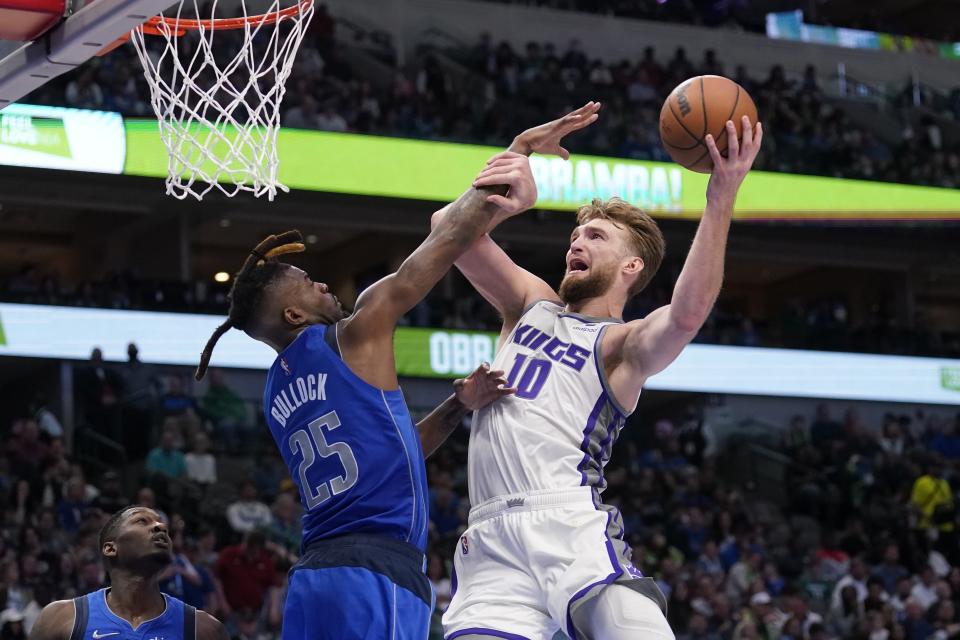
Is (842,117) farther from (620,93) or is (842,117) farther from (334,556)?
(334,556)

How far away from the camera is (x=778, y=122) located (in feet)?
72.4

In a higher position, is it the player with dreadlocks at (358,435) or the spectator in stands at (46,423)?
the spectator in stands at (46,423)

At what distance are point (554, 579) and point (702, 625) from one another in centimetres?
927

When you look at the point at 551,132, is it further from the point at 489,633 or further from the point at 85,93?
the point at 85,93

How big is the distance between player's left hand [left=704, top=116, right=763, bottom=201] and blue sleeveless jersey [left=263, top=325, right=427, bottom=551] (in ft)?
3.85

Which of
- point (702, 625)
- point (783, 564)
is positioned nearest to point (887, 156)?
point (783, 564)

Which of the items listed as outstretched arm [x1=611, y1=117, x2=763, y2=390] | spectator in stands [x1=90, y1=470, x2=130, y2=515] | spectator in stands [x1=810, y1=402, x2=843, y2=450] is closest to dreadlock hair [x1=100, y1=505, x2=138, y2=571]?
outstretched arm [x1=611, y1=117, x2=763, y2=390]

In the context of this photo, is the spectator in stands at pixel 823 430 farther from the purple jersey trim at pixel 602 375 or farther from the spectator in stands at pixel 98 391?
the purple jersey trim at pixel 602 375

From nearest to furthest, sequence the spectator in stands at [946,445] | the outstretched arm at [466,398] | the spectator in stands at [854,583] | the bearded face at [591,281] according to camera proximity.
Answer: the outstretched arm at [466,398]
the bearded face at [591,281]
the spectator in stands at [854,583]
the spectator in stands at [946,445]

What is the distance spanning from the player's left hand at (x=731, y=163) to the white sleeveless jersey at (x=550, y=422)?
667mm

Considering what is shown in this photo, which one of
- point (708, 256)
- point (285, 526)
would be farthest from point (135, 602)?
point (285, 526)

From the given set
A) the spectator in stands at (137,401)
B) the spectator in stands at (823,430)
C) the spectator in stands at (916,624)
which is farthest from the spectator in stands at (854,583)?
the spectator in stands at (137,401)

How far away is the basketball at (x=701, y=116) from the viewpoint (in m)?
4.62

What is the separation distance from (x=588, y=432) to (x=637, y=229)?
77cm
